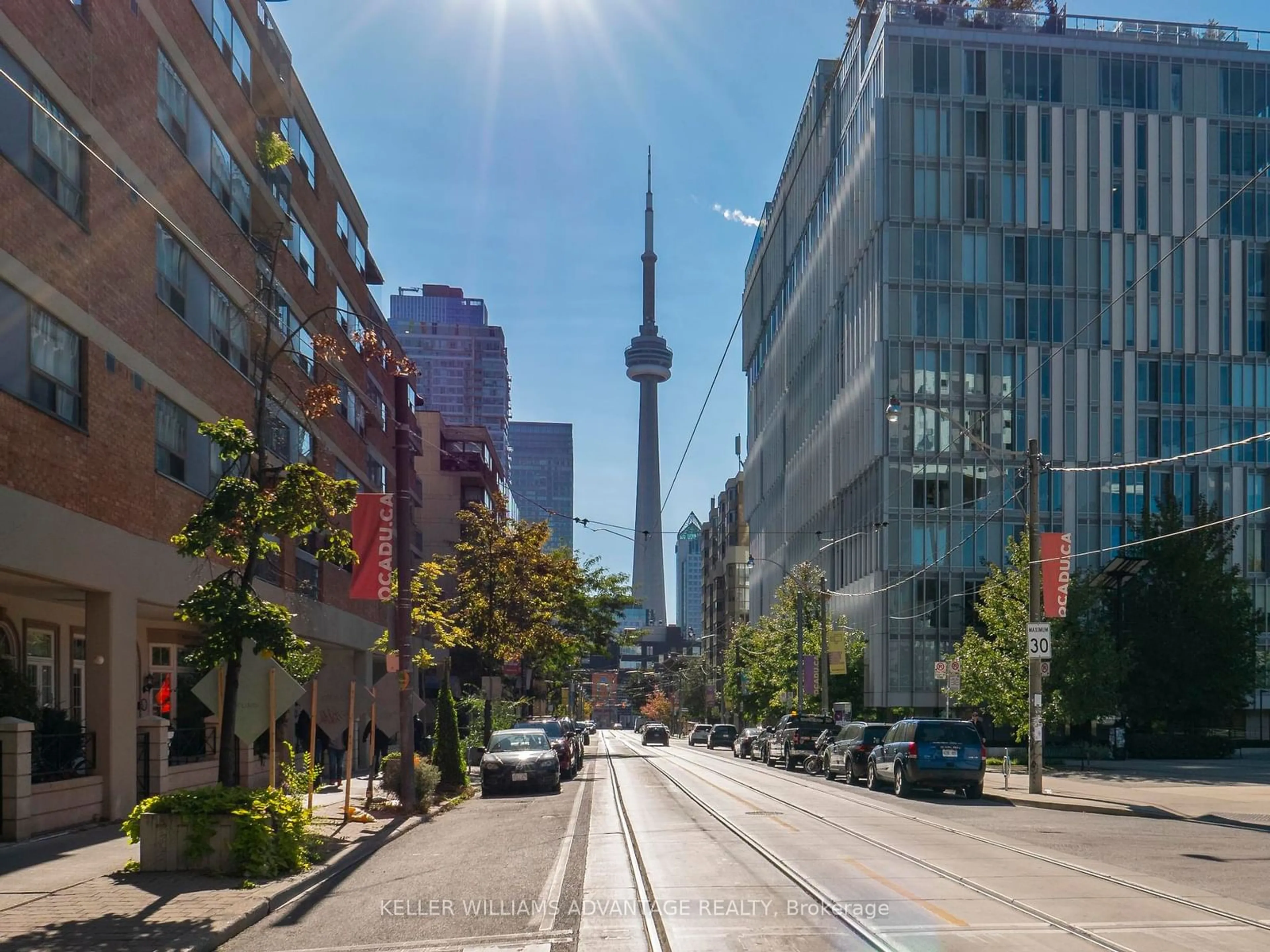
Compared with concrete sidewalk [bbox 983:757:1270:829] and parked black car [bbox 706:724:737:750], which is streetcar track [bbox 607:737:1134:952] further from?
parked black car [bbox 706:724:737:750]

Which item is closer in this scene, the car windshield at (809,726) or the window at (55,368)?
the window at (55,368)

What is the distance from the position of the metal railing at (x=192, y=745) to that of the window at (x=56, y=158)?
10.8m

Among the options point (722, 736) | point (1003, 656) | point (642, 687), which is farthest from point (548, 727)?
point (642, 687)

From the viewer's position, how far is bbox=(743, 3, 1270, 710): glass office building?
215ft

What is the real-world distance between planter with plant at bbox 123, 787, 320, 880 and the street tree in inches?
5802

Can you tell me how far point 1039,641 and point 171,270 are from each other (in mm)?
19401

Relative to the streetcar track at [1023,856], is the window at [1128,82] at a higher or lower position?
higher

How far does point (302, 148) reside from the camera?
120 ft

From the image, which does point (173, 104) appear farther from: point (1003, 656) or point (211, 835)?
point (1003, 656)

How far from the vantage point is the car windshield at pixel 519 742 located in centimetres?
3086

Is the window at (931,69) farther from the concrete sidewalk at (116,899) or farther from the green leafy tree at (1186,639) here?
the concrete sidewalk at (116,899)

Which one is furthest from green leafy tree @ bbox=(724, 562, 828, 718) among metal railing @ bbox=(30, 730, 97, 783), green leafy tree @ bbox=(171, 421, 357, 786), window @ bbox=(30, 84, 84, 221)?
green leafy tree @ bbox=(171, 421, 357, 786)

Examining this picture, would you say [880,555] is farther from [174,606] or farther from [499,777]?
[174,606]

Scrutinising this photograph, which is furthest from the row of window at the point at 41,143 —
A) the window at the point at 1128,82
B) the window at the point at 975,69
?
the window at the point at 1128,82
